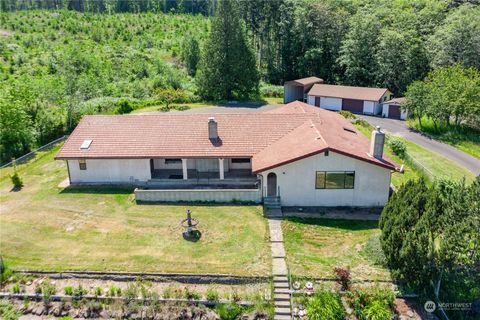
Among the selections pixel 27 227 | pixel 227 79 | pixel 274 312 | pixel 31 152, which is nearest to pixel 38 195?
pixel 27 227

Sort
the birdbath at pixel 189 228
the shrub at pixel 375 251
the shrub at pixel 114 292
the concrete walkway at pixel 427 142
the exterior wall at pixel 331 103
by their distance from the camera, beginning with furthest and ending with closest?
the exterior wall at pixel 331 103 < the concrete walkway at pixel 427 142 < the birdbath at pixel 189 228 < the shrub at pixel 375 251 < the shrub at pixel 114 292

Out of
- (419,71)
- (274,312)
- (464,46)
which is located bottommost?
(274,312)

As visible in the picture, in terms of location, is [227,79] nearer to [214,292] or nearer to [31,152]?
[31,152]

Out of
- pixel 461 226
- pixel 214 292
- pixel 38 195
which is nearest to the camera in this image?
pixel 461 226

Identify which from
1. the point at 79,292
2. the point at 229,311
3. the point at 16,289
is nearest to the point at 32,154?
the point at 16,289

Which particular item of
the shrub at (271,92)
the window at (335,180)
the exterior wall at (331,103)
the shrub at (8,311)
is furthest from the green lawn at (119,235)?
the shrub at (271,92)

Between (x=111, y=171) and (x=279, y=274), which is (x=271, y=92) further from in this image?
(x=279, y=274)

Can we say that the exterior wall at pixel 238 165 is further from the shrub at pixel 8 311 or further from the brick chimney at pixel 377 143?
the shrub at pixel 8 311
